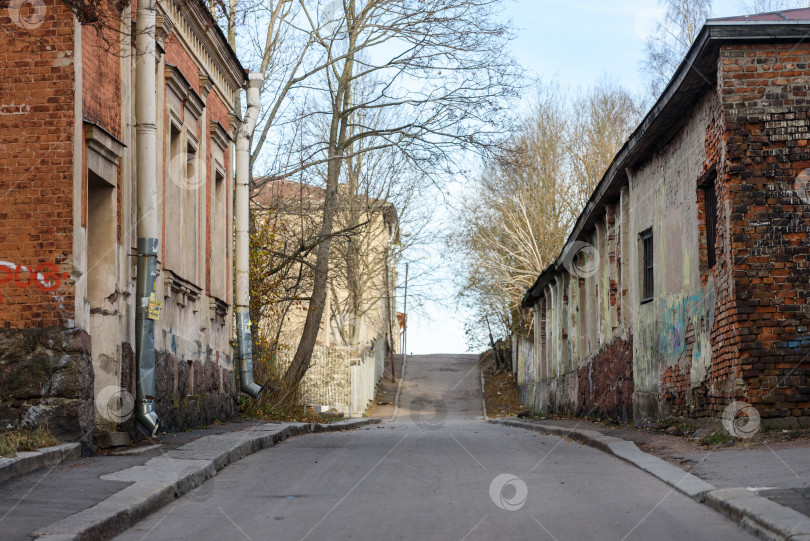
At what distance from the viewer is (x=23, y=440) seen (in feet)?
29.2

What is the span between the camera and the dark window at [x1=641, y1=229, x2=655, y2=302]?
17688mm

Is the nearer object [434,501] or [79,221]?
[434,501]

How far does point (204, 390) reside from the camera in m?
17.2

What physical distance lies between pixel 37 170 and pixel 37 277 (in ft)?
3.63

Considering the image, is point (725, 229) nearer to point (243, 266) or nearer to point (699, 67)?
point (699, 67)

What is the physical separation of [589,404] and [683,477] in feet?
48.8

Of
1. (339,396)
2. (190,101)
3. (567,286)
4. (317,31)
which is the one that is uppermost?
(317,31)

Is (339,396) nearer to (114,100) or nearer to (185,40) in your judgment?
(185,40)

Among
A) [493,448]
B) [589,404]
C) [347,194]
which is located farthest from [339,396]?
[493,448]
